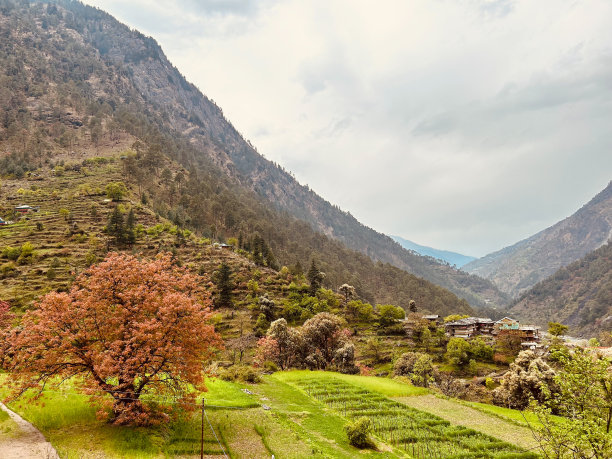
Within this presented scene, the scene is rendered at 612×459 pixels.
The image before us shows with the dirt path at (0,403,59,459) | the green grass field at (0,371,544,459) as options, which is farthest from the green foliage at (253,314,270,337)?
the dirt path at (0,403,59,459)

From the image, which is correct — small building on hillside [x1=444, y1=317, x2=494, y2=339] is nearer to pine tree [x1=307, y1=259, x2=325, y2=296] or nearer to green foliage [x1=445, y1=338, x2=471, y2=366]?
green foliage [x1=445, y1=338, x2=471, y2=366]

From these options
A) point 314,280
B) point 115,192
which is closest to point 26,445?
point 314,280

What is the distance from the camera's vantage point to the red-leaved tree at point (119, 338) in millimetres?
16219

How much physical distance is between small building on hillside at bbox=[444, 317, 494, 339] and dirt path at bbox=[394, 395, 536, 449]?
60.6m

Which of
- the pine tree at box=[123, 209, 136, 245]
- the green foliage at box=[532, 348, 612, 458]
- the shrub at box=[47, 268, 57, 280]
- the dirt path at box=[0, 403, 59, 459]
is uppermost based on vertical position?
the pine tree at box=[123, 209, 136, 245]

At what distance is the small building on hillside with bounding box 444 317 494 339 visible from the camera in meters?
89.9

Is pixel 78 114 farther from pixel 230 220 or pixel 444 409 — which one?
pixel 444 409

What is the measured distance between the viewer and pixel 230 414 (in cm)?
2302

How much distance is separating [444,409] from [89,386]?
93.6 ft

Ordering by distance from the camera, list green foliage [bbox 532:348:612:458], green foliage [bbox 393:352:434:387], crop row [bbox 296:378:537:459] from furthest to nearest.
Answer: green foliage [bbox 393:352:434:387]
crop row [bbox 296:378:537:459]
green foliage [bbox 532:348:612:458]

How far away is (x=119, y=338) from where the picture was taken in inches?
680

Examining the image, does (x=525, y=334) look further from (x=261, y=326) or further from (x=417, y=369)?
(x=261, y=326)

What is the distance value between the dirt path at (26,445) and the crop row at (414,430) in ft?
60.6

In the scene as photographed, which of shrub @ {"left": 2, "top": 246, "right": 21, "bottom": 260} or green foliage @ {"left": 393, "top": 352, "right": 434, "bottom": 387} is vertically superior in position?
shrub @ {"left": 2, "top": 246, "right": 21, "bottom": 260}
